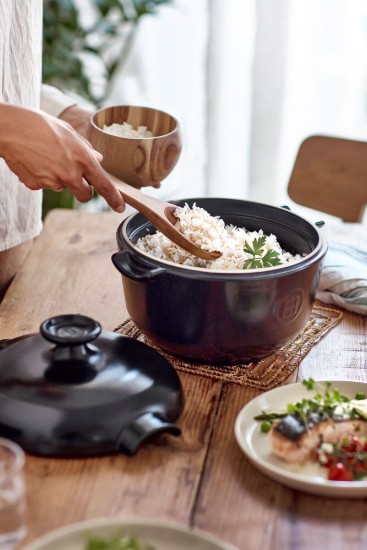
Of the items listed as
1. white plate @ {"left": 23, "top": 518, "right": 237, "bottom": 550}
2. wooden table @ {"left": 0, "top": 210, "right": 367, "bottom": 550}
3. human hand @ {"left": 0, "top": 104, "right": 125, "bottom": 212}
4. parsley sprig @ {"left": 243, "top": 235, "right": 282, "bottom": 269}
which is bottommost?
wooden table @ {"left": 0, "top": 210, "right": 367, "bottom": 550}

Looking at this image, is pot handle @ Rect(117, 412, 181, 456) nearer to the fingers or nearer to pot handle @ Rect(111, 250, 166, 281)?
pot handle @ Rect(111, 250, 166, 281)

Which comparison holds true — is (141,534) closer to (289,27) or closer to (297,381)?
(297,381)

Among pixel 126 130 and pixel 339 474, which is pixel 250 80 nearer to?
pixel 126 130

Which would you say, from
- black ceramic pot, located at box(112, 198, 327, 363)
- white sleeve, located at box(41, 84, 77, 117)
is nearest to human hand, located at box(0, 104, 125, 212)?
black ceramic pot, located at box(112, 198, 327, 363)

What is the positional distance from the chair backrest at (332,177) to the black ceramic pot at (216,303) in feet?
2.49

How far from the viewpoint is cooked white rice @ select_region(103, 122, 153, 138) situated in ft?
4.96

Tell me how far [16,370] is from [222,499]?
1.08 feet

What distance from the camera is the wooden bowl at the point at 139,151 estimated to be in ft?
4.70

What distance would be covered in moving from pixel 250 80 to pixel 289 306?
233 centimetres

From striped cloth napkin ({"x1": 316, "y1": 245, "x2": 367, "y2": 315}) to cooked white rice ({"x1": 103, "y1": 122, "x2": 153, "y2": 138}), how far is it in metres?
0.43

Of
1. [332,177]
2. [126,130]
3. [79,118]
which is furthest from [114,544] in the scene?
[332,177]

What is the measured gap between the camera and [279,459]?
105 centimetres

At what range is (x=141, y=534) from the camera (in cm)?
89

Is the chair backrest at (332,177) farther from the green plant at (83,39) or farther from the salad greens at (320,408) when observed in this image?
the green plant at (83,39)
